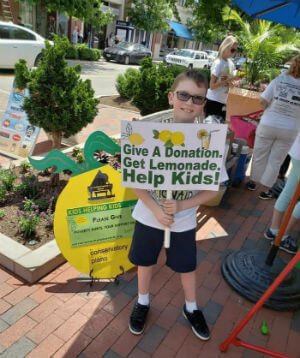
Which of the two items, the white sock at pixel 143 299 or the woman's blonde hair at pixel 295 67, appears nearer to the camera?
the white sock at pixel 143 299

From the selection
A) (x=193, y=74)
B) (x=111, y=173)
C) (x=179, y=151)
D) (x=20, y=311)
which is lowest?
(x=20, y=311)

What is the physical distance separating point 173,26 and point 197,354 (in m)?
39.0

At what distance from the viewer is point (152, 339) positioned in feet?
7.67

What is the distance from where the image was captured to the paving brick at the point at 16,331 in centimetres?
221

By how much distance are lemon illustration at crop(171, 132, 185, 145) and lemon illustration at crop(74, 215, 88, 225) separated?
108 centimetres

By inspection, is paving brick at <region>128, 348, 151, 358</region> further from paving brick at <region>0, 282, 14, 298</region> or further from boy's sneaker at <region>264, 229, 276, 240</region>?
boy's sneaker at <region>264, 229, 276, 240</region>

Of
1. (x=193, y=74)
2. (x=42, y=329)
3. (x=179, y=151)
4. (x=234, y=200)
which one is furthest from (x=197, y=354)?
(x=234, y=200)

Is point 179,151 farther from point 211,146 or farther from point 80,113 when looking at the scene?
point 80,113

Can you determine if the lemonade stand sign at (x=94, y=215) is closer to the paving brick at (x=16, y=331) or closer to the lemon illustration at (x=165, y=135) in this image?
the paving brick at (x=16, y=331)

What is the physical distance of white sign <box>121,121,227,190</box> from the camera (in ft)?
6.19

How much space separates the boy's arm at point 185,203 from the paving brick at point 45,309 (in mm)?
1277

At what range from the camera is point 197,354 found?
2.27 m

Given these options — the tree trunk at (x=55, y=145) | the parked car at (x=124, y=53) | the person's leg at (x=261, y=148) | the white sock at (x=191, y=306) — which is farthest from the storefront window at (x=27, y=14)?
the white sock at (x=191, y=306)

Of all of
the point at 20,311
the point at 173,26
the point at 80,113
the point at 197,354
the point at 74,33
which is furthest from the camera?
the point at 173,26
